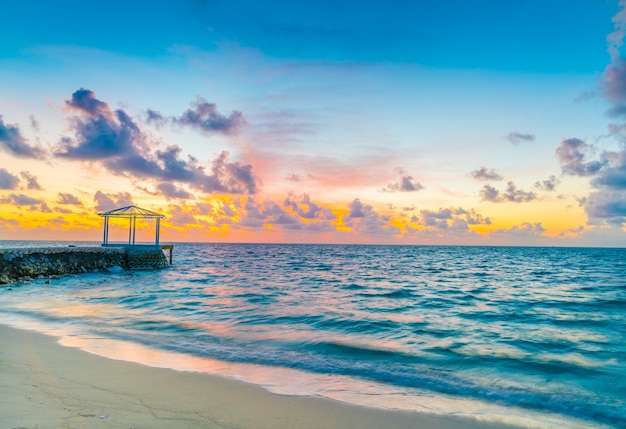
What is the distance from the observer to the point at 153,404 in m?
6.82

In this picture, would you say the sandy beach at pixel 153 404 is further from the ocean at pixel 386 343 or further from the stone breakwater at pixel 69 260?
the stone breakwater at pixel 69 260

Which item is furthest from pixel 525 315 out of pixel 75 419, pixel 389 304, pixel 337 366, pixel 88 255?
pixel 88 255

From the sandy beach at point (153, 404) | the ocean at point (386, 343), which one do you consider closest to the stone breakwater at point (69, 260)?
the ocean at point (386, 343)

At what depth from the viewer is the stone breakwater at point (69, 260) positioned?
30266 mm

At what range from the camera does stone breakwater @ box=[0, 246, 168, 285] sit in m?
30.3

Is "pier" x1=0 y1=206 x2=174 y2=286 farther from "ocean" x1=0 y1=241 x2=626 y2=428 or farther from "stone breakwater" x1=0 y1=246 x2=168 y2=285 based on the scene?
"ocean" x1=0 y1=241 x2=626 y2=428

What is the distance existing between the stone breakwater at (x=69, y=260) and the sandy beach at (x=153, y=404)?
26173 mm

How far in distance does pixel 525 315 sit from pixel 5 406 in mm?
19765

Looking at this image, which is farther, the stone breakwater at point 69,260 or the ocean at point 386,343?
the stone breakwater at point 69,260

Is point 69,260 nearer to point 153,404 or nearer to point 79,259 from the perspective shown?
point 79,259

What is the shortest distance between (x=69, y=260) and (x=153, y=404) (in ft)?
124

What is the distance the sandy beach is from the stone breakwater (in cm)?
2617

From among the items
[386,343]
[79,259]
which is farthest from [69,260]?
[386,343]

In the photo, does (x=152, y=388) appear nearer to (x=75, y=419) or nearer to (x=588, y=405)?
(x=75, y=419)
